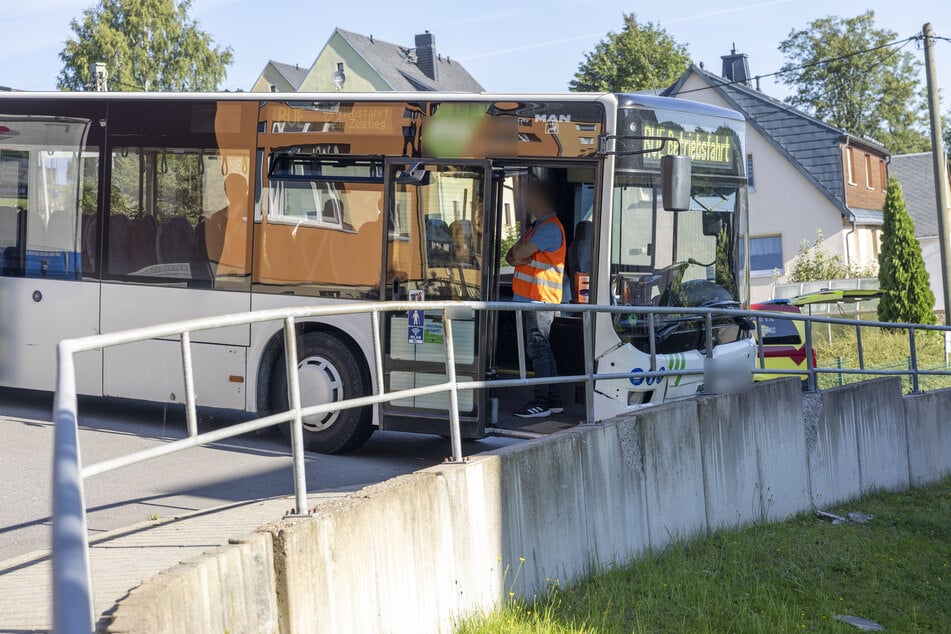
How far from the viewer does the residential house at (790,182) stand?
41875 mm

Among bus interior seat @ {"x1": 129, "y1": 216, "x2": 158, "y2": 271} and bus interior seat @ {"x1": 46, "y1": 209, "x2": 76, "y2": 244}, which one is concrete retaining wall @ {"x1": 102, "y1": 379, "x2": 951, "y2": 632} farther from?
bus interior seat @ {"x1": 46, "y1": 209, "x2": 76, "y2": 244}

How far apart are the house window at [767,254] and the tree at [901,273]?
7.46 metres

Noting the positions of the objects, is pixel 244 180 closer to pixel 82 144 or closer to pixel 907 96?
pixel 82 144

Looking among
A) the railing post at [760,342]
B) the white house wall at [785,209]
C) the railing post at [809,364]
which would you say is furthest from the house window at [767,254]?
the railing post at [760,342]

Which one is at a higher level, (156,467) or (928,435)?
(156,467)

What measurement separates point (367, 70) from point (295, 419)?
170ft

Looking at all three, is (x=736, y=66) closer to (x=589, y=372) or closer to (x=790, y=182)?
(x=790, y=182)

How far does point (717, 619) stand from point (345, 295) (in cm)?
464

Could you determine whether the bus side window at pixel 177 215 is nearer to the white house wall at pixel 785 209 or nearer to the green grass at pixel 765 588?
the green grass at pixel 765 588

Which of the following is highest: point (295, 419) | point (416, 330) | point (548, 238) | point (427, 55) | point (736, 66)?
point (427, 55)

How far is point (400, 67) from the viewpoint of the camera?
57.1 meters

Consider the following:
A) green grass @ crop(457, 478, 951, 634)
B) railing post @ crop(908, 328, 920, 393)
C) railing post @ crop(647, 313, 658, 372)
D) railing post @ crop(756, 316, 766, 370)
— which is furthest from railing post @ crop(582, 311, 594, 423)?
railing post @ crop(908, 328, 920, 393)

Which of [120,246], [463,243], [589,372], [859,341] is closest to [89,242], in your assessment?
[120,246]

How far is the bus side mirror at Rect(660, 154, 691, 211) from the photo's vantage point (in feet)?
30.2
